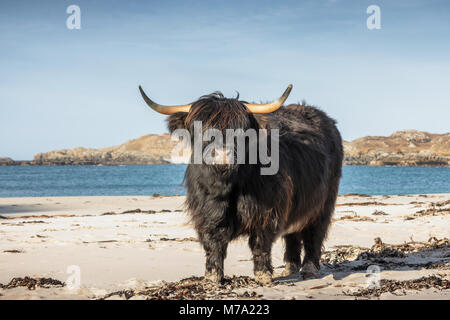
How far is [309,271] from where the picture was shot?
19.6ft

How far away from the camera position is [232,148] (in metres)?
4.64

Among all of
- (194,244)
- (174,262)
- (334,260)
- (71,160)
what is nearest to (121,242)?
(194,244)

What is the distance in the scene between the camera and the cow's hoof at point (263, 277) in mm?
5102

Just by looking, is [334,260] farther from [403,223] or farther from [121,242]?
[403,223]

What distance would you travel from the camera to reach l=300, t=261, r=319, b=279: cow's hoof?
5.94m

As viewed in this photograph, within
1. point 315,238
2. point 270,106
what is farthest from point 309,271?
point 270,106

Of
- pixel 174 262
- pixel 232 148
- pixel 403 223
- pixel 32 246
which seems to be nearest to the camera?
pixel 232 148

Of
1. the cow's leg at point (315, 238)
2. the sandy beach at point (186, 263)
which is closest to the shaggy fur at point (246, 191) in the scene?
the sandy beach at point (186, 263)

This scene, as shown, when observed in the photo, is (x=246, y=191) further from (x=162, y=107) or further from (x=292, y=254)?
(x=292, y=254)

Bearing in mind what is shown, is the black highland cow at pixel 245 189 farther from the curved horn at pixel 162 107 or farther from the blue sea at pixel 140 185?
the blue sea at pixel 140 185

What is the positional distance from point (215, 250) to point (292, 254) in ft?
5.76

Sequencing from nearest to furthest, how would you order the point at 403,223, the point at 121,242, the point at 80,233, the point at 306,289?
1. the point at 306,289
2. the point at 121,242
3. the point at 80,233
4. the point at 403,223

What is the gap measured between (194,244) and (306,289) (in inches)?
147

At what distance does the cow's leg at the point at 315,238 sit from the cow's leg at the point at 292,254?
0.35 ft
